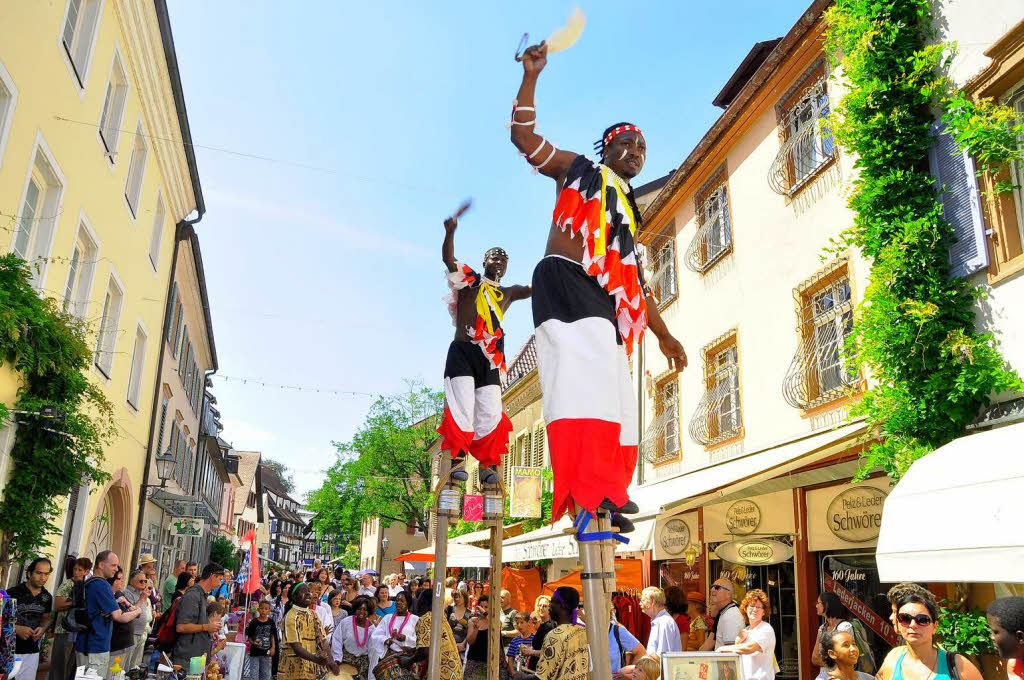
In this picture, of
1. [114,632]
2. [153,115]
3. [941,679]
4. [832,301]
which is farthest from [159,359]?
[941,679]

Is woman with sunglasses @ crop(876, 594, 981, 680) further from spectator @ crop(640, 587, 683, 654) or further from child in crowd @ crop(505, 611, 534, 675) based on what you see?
child in crowd @ crop(505, 611, 534, 675)

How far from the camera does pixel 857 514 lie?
8781 millimetres

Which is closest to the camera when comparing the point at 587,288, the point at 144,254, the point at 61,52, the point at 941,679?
the point at 587,288

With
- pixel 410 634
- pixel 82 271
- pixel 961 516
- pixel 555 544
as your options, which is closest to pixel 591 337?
pixel 961 516

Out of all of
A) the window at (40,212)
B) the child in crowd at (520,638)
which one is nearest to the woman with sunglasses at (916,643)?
the child in crowd at (520,638)

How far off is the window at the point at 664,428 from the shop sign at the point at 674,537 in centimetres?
155

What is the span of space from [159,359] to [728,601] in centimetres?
1388

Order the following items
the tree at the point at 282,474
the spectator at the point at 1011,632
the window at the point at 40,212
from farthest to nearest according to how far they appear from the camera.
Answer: the tree at the point at 282,474 → the window at the point at 40,212 → the spectator at the point at 1011,632

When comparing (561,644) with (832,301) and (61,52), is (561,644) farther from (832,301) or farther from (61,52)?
(61,52)

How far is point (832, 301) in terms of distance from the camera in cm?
990

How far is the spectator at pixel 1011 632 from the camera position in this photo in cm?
318

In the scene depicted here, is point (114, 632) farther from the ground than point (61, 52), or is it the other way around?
point (61, 52)

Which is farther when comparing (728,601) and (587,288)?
(728,601)

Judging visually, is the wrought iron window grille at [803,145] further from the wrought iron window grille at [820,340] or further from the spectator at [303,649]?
the spectator at [303,649]
